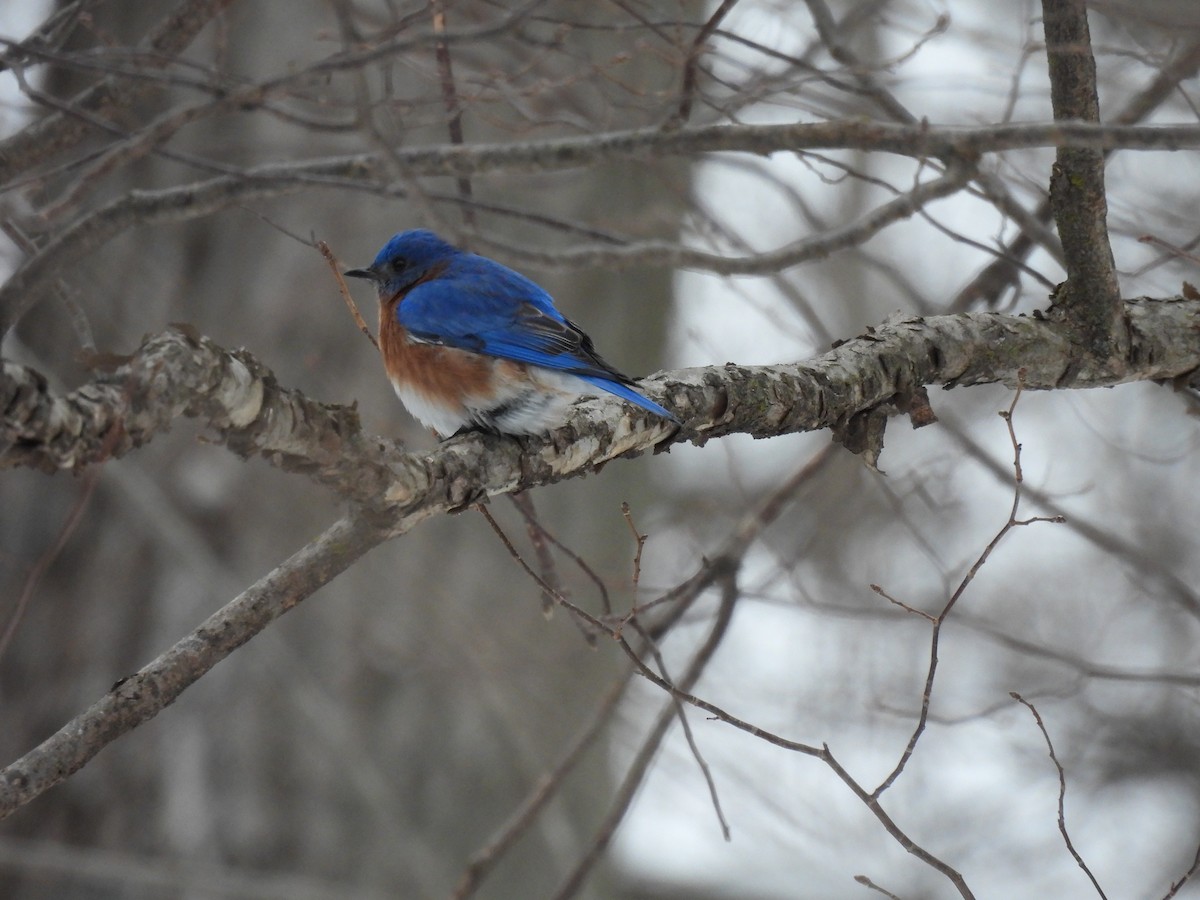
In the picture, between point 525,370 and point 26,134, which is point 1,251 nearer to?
point 26,134

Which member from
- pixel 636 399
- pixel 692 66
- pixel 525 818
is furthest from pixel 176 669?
pixel 692 66

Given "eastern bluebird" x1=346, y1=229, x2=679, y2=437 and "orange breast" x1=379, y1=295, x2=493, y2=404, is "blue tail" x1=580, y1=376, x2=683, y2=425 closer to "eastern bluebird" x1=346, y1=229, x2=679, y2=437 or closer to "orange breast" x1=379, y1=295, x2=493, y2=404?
"eastern bluebird" x1=346, y1=229, x2=679, y2=437

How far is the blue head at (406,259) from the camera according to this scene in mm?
4195

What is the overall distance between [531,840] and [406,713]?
1.03 metres

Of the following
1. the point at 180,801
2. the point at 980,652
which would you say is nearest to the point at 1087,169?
the point at 180,801

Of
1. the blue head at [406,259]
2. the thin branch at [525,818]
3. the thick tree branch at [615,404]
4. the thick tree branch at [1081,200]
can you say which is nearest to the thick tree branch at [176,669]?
the thick tree branch at [615,404]

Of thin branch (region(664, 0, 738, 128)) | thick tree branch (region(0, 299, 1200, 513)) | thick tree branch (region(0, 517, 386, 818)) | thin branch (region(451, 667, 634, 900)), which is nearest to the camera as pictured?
thick tree branch (region(0, 299, 1200, 513))

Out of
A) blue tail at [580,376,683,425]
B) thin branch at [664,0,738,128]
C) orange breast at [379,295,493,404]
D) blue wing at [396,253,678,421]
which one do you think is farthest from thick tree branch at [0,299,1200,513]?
thin branch at [664,0,738,128]

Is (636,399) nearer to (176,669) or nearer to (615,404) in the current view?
(615,404)

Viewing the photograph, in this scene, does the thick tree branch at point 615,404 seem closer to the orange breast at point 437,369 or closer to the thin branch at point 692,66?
the orange breast at point 437,369

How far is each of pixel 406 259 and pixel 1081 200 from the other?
2439 millimetres

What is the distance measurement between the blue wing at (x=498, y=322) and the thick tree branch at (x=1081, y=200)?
4.30ft

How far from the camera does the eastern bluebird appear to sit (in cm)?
313

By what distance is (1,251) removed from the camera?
4.13 meters
